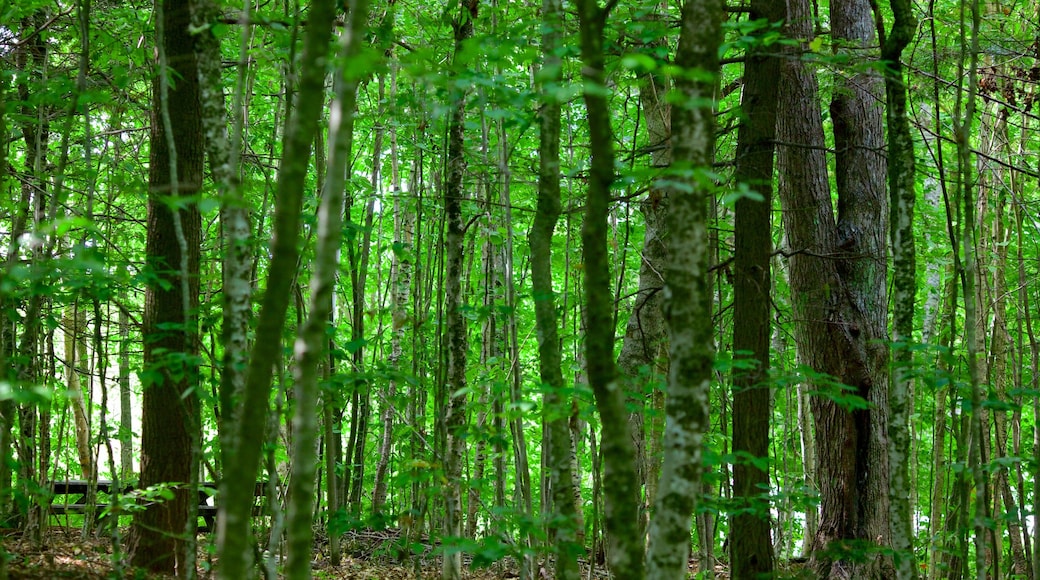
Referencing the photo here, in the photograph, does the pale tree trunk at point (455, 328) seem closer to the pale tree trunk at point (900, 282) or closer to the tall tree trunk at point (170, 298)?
the tall tree trunk at point (170, 298)

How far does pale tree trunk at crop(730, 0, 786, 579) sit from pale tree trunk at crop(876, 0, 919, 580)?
689mm

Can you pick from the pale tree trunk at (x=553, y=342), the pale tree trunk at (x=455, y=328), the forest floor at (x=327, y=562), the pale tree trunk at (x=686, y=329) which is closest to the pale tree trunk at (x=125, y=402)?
the forest floor at (x=327, y=562)

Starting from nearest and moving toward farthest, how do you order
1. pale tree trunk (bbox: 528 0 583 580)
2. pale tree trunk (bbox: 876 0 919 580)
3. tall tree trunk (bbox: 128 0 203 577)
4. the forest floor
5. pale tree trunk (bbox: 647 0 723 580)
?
1. pale tree trunk (bbox: 647 0 723 580)
2. pale tree trunk (bbox: 528 0 583 580)
3. pale tree trunk (bbox: 876 0 919 580)
4. the forest floor
5. tall tree trunk (bbox: 128 0 203 577)

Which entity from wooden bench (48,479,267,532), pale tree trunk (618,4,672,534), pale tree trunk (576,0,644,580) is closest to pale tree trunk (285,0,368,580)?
pale tree trunk (576,0,644,580)

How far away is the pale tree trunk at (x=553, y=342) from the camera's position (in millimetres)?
3758

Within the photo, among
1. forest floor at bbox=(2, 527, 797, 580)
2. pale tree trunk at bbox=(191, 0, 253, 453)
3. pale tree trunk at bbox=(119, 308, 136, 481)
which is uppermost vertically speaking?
pale tree trunk at bbox=(191, 0, 253, 453)

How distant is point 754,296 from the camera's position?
5074 mm

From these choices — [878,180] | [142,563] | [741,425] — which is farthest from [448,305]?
[878,180]

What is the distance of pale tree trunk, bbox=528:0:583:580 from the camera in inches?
148

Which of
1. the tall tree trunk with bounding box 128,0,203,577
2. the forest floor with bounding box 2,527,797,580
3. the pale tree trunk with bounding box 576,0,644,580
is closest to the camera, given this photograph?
the pale tree trunk with bounding box 576,0,644,580

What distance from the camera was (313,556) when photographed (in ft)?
26.9

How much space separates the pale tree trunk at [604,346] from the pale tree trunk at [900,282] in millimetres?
1982

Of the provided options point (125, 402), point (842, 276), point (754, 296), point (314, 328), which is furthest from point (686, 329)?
point (125, 402)

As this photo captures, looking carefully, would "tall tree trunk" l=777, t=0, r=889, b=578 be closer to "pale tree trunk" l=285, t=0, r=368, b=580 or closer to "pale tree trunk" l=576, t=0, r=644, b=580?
"pale tree trunk" l=576, t=0, r=644, b=580
